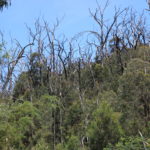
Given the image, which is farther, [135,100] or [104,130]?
[135,100]

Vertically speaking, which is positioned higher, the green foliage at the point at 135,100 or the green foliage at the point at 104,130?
the green foliage at the point at 135,100

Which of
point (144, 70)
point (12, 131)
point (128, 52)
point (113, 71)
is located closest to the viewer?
point (12, 131)

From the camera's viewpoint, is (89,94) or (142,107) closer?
(142,107)

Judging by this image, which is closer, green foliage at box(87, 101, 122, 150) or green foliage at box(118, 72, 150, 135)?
green foliage at box(87, 101, 122, 150)

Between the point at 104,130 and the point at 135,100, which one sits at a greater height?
the point at 135,100

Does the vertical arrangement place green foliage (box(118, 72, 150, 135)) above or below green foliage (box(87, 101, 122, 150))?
above

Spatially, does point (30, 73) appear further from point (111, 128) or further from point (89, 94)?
point (111, 128)

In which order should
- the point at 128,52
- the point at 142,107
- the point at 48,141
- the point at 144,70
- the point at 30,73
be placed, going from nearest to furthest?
the point at 142,107, the point at 144,70, the point at 48,141, the point at 128,52, the point at 30,73

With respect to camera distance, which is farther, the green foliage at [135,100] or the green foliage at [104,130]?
the green foliage at [135,100]

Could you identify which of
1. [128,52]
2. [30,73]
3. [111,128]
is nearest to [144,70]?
[111,128]

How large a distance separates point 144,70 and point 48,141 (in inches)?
239

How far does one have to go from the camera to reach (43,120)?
56.0 ft

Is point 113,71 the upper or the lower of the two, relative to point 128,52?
lower

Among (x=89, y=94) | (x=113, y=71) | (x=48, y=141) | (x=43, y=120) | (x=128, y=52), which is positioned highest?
(x=128, y=52)
